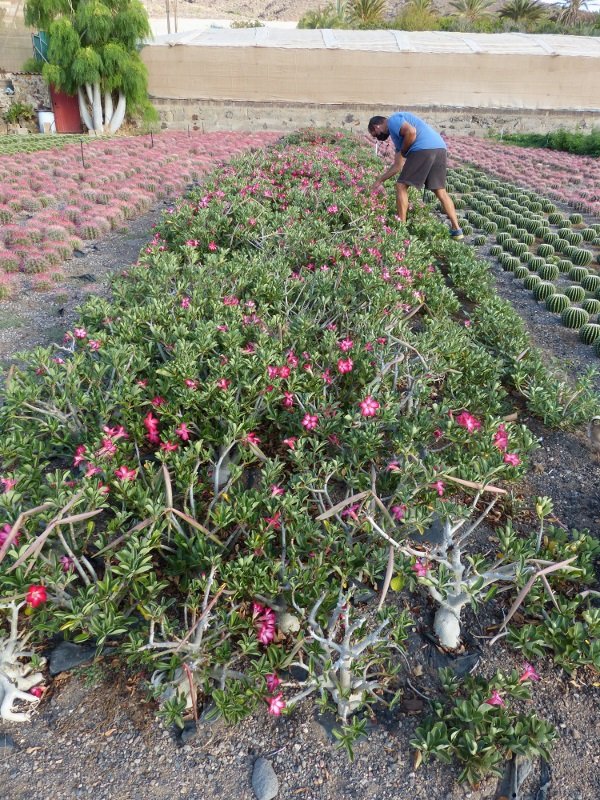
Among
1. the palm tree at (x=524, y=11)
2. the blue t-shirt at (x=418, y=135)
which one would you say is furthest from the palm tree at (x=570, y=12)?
the blue t-shirt at (x=418, y=135)

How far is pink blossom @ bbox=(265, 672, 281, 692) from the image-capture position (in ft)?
5.76

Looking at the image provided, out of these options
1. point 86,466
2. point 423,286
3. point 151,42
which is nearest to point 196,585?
point 86,466

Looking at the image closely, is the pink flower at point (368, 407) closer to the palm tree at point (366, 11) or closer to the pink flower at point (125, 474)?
the pink flower at point (125, 474)

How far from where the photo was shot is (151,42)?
2238cm

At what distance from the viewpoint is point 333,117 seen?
2298 centimetres

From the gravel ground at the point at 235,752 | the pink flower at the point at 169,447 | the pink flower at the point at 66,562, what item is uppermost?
the pink flower at the point at 169,447

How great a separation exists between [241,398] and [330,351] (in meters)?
0.68

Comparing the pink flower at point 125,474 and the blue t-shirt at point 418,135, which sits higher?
the blue t-shirt at point 418,135

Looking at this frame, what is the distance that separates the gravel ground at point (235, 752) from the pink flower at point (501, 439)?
87cm

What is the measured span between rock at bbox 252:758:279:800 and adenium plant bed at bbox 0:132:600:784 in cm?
14

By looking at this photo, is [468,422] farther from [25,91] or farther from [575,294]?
[25,91]

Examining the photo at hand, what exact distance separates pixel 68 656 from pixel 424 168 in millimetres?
6618

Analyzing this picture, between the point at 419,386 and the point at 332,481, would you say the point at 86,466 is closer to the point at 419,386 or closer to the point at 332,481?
the point at 332,481

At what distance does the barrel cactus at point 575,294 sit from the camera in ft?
18.9
